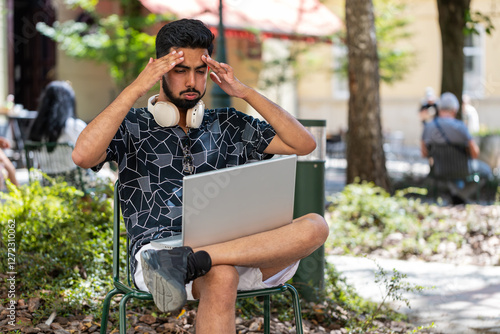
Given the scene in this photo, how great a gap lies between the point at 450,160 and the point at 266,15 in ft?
12.2

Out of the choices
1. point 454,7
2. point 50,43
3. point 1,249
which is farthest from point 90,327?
point 50,43

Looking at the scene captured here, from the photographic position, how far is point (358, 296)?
13.8 feet

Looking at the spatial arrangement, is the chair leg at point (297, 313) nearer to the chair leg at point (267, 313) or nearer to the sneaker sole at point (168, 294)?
the chair leg at point (267, 313)

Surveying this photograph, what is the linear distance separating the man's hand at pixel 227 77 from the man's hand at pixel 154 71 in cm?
13

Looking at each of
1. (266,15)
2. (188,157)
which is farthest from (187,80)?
(266,15)

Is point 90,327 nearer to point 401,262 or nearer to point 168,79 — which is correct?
point 168,79

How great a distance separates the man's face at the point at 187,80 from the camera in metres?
2.79

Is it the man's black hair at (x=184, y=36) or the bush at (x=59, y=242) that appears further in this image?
the bush at (x=59, y=242)

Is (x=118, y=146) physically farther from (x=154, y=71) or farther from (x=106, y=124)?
(x=154, y=71)

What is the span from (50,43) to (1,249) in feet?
40.1

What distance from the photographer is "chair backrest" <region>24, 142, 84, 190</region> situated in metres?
5.36

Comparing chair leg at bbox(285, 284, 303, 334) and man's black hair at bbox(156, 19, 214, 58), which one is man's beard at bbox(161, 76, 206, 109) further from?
chair leg at bbox(285, 284, 303, 334)

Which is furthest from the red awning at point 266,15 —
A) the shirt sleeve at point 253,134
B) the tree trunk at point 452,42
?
the shirt sleeve at point 253,134

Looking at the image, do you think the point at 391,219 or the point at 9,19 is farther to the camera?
the point at 9,19
